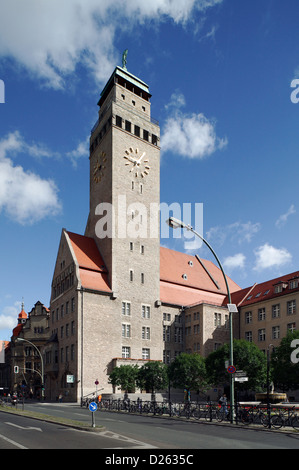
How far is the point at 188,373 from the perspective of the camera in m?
46.5

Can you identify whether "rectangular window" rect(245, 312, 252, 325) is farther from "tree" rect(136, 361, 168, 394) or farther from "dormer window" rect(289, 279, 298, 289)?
"tree" rect(136, 361, 168, 394)

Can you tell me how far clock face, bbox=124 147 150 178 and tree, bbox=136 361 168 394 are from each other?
28326 mm

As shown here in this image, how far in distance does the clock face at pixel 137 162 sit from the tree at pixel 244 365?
28366mm

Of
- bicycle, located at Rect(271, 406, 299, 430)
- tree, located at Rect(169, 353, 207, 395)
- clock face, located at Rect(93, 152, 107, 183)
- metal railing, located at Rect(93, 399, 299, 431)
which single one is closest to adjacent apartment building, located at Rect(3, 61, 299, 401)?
clock face, located at Rect(93, 152, 107, 183)

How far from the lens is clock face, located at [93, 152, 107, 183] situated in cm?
6328

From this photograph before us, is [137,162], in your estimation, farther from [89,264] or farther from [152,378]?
[152,378]

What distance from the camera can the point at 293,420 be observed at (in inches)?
853

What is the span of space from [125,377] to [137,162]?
101 ft

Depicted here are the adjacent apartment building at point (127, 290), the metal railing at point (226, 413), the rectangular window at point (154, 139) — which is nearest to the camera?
the metal railing at point (226, 413)

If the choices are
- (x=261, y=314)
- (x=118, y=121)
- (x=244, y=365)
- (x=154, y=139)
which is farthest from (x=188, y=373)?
(x=154, y=139)

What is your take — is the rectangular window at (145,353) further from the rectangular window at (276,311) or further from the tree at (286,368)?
the tree at (286,368)

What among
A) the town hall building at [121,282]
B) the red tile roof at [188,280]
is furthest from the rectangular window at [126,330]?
the red tile roof at [188,280]

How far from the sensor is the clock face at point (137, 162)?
206 feet
